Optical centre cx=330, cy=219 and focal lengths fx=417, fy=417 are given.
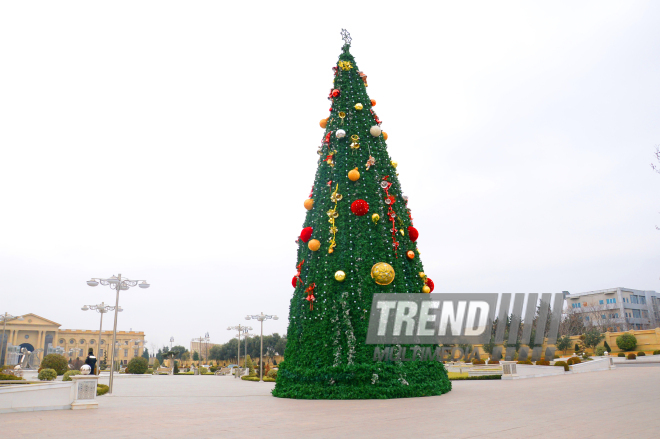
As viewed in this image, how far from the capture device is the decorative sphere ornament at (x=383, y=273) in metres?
11.7

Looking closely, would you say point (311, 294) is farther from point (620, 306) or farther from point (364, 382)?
point (620, 306)

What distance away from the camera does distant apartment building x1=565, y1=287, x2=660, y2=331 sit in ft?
244

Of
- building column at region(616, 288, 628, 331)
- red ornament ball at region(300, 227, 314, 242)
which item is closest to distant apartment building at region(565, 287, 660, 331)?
building column at region(616, 288, 628, 331)

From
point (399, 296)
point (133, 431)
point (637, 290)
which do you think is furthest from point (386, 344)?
point (637, 290)

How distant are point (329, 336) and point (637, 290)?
9112 cm

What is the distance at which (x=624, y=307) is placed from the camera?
7600 centimetres

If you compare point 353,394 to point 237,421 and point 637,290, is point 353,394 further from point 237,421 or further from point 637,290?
point 637,290

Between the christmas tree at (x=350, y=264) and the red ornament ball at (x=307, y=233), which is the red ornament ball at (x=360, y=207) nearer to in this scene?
the christmas tree at (x=350, y=264)

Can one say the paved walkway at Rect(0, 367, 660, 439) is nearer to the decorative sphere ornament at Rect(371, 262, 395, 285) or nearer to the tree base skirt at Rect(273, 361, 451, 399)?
the tree base skirt at Rect(273, 361, 451, 399)

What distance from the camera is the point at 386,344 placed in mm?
11484

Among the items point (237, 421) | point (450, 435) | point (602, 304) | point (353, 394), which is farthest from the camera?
point (602, 304)

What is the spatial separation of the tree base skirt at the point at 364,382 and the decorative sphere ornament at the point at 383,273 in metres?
2.21

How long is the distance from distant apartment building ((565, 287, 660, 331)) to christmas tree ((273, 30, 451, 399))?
74.6 metres

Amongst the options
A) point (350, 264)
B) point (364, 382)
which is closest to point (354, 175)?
point (350, 264)
